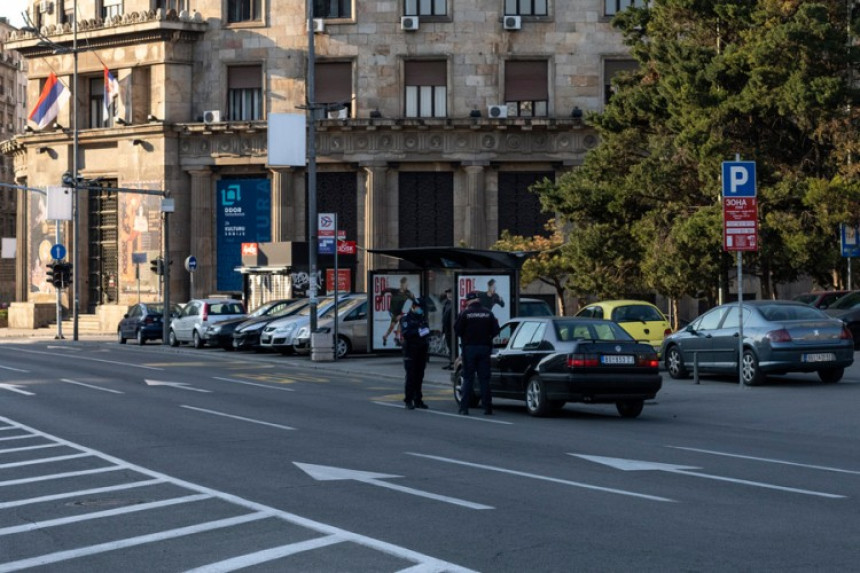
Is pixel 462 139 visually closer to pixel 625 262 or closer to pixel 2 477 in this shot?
pixel 625 262

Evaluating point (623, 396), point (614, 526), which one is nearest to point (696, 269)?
point (623, 396)

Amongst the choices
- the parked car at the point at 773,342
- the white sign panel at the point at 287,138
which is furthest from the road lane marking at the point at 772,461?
the white sign panel at the point at 287,138

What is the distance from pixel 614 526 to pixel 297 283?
42.0m

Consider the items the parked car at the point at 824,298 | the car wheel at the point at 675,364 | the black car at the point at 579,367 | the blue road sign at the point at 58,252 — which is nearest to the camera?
the black car at the point at 579,367

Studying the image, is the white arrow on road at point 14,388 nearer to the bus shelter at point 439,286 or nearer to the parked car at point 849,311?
the bus shelter at point 439,286

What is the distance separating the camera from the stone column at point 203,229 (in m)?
60.1

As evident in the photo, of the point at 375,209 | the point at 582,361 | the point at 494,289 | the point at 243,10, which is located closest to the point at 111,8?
the point at 243,10

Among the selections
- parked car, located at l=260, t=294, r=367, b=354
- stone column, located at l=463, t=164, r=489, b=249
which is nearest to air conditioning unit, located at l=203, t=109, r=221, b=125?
stone column, located at l=463, t=164, r=489, b=249

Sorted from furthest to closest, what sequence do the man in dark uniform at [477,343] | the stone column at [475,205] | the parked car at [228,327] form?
the stone column at [475,205] < the parked car at [228,327] < the man in dark uniform at [477,343]

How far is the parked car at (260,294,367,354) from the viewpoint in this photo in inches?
1503

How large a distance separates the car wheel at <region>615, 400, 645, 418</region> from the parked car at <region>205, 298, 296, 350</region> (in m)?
22.9

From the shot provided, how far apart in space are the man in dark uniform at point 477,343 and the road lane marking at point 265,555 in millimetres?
11161

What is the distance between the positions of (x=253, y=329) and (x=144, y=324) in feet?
34.7

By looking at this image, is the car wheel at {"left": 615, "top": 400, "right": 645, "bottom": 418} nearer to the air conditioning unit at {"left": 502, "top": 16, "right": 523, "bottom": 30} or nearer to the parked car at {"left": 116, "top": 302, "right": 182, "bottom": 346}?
the parked car at {"left": 116, "top": 302, "right": 182, "bottom": 346}
